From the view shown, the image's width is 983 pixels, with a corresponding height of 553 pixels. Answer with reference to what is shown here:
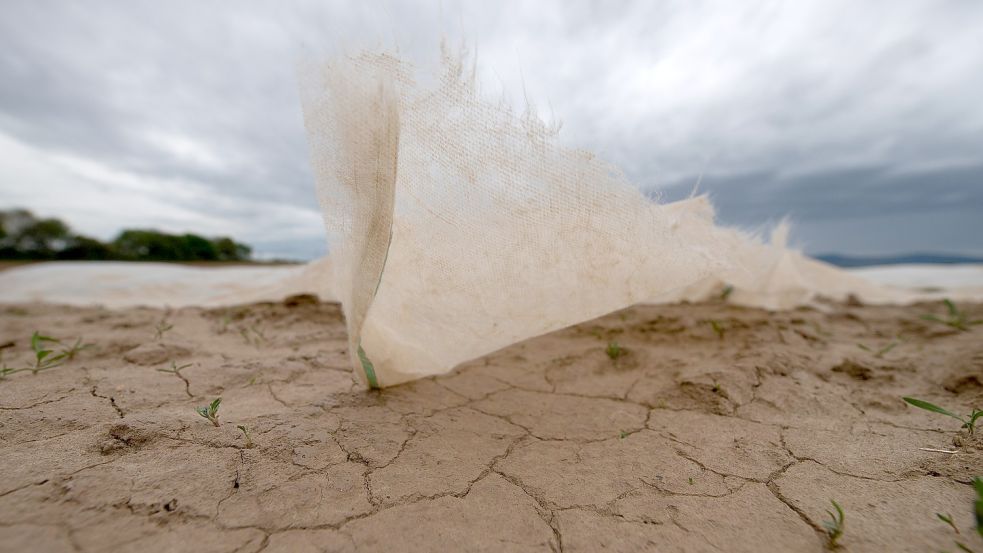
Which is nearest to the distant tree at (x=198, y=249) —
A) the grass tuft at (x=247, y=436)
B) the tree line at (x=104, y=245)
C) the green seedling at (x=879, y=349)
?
the tree line at (x=104, y=245)

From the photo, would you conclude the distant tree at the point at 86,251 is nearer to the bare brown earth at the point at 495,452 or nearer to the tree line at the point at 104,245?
the tree line at the point at 104,245

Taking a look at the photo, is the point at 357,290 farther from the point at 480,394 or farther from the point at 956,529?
the point at 956,529

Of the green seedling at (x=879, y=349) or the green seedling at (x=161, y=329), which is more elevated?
the green seedling at (x=879, y=349)

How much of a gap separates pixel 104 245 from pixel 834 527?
10.6 m

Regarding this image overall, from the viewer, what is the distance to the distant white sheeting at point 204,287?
2.88 metres

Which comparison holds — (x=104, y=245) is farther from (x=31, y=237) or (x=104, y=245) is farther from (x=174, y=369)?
(x=174, y=369)

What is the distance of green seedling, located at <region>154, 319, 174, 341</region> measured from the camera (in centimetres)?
190

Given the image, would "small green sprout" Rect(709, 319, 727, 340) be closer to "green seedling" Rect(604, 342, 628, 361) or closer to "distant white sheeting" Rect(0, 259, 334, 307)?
"green seedling" Rect(604, 342, 628, 361)

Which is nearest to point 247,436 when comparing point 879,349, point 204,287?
point 879,349

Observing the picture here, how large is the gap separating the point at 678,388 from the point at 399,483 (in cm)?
95

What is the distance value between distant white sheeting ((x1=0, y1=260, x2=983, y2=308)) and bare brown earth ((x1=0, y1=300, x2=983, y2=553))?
1.09 meters

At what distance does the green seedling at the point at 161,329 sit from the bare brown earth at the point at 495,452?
9 cm

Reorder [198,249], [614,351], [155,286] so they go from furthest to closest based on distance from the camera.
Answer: [198,249], [155,286], [614,351]

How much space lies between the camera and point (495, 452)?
104cm
